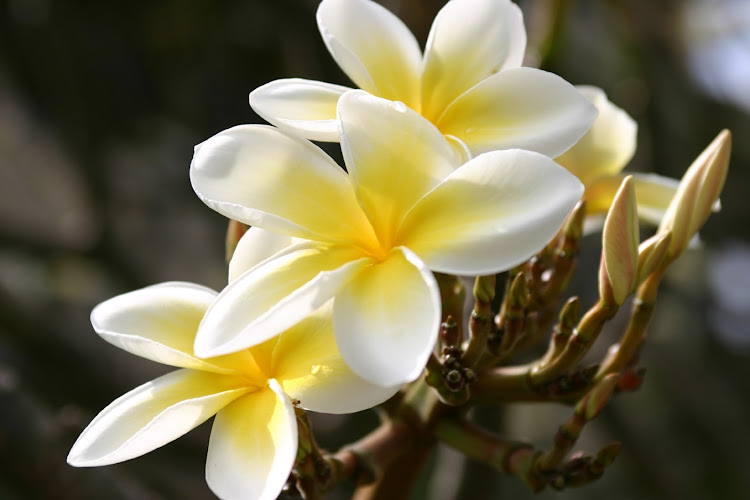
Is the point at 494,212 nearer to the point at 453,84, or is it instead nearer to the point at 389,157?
the point at 389,157

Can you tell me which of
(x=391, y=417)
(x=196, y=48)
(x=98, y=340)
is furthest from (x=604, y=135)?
(x=196, y=48)

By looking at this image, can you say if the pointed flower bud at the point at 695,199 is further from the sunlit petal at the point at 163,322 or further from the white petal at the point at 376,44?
the sunlit petal at the point at 163,322

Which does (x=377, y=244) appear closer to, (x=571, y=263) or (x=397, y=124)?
(x=397, y=124)

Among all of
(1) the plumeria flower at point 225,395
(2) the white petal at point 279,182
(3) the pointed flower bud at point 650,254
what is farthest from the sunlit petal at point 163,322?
(3) the pointed flower bud at point 650,254

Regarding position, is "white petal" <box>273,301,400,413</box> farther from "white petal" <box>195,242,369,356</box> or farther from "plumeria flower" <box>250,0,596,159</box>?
"plumeria flower" <box>250,0,596,159</box>

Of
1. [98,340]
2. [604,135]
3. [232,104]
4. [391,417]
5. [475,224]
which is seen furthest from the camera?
[232,104]

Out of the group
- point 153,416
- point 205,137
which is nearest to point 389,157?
point 153,416

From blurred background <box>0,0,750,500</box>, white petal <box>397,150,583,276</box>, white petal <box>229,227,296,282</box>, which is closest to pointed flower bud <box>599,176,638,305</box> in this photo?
white petal <box>397,150,583,276</box>
